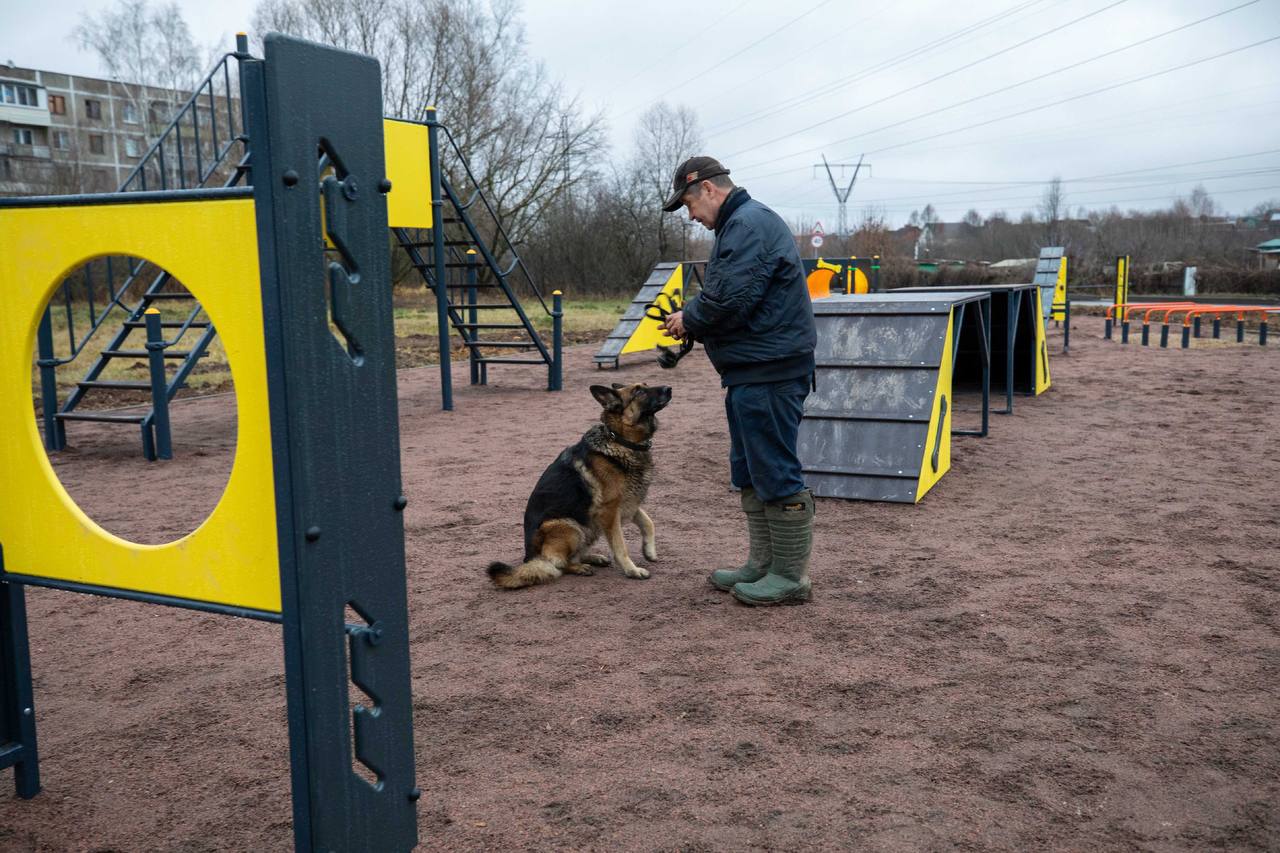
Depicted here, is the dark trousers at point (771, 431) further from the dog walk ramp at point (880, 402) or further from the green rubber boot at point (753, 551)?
the dog walk ramp at point (880, 402)

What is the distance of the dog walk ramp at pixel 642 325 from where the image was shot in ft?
47.3

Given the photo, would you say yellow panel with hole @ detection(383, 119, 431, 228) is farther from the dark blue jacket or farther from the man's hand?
the dark blue jacket

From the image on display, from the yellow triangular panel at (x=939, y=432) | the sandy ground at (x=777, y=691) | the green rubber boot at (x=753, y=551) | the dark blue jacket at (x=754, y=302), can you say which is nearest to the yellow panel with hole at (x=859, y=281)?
the yellow triangular panel at (x=939, y=432)

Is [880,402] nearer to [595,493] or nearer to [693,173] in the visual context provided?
[595,493]

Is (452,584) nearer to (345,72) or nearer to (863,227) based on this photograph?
(345,72)

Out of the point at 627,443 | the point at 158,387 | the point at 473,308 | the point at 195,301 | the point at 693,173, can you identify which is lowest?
the point at 627,443

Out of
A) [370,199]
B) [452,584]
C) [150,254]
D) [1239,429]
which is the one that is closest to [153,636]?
[452,584]

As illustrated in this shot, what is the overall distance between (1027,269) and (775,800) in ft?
126

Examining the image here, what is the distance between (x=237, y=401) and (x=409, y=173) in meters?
8.28

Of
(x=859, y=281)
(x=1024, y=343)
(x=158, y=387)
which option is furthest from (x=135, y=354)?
(x=859, y=281)

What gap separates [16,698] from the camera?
2.82m

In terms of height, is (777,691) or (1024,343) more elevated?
(1024,343)

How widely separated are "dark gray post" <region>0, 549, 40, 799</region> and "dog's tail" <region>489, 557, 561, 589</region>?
2163 mm

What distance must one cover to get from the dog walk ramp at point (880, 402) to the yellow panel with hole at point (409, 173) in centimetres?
498
